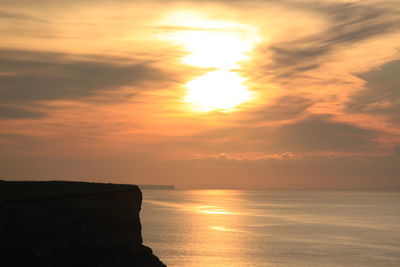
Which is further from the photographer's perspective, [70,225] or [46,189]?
[46,189]

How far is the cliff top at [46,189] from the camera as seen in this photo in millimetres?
61275

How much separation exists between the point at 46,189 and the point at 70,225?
22.0ft

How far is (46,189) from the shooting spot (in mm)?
65875

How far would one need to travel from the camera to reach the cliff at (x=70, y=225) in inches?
2261

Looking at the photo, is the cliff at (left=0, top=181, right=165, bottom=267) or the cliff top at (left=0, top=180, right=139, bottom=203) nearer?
the cliff at (left=0, top=181, right=165, bottom=267)

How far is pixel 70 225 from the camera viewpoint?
202ft

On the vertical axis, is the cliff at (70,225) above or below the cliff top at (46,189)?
below

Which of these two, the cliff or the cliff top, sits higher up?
the cliff top

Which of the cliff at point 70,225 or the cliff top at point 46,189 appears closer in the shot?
the cliff at point 70,225

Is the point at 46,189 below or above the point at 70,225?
above

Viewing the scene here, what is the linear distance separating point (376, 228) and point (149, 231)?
77.8 meters

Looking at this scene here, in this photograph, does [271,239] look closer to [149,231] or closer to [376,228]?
[149,231]

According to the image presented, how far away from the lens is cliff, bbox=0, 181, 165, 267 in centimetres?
5744

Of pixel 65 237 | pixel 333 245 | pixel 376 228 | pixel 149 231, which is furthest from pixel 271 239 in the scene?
pixel 65 237
